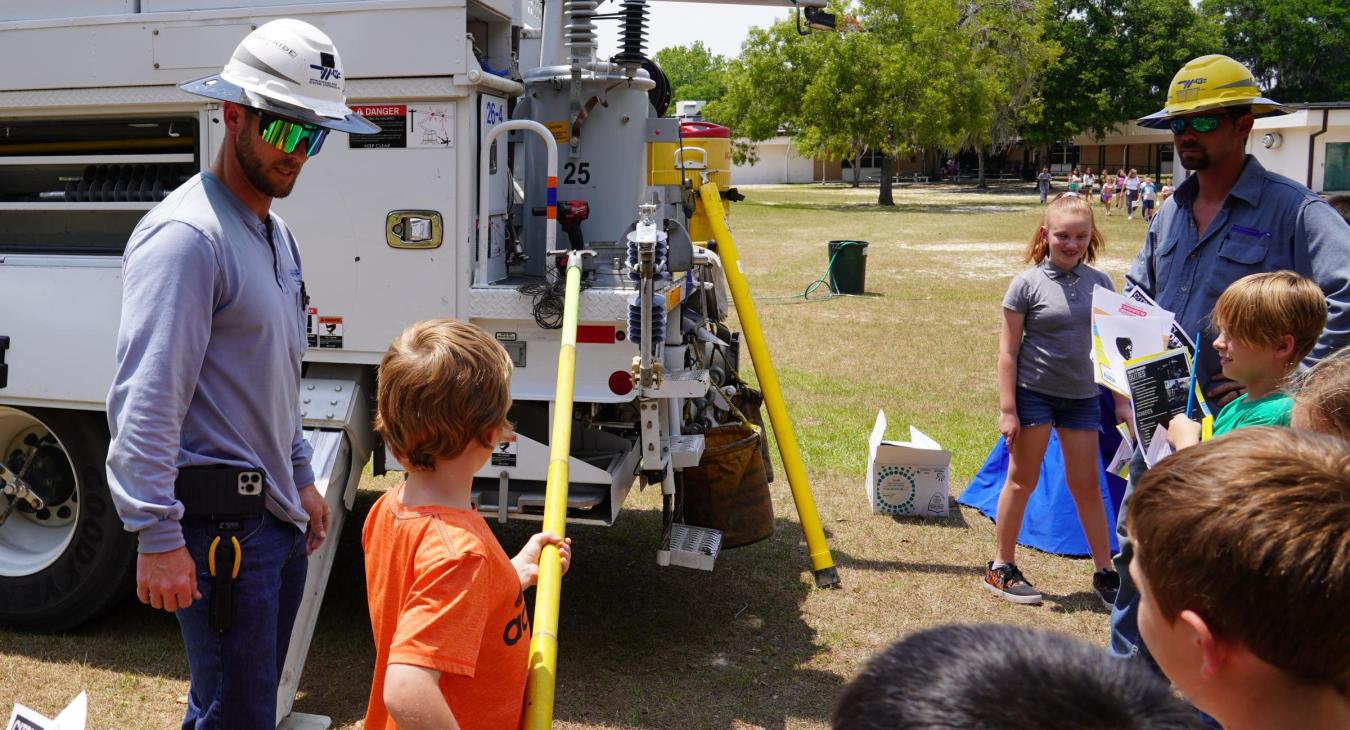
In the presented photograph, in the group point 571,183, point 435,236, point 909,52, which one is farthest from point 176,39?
point 909,52

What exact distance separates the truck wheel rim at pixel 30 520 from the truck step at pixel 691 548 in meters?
2.48

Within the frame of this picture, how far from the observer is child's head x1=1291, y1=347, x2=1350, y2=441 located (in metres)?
2.32

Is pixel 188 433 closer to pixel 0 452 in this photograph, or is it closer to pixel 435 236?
pixel 435 236

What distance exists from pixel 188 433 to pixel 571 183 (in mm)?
2988

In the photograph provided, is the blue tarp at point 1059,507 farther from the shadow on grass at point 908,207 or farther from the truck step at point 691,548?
the shadow on grass at point 908,207

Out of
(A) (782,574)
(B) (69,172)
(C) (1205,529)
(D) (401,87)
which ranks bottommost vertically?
(A) (782,574)

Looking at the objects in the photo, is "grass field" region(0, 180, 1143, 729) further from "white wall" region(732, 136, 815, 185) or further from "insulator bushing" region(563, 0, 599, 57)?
"white wall" region(732, 136, 815, 185)

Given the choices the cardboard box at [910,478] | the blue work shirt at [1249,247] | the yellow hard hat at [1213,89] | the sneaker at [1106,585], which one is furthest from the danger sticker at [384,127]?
the sneaker at [1106,585]

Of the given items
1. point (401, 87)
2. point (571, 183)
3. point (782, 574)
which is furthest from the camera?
point (782, 574)

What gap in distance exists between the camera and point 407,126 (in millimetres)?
4688

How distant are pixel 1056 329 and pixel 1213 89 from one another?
167 cm

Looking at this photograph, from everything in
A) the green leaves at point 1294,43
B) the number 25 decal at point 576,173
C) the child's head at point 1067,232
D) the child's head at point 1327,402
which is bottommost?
the child's head at point 1327,402

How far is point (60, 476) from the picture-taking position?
16.9 feet

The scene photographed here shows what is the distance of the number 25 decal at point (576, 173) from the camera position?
5488 millimetres
